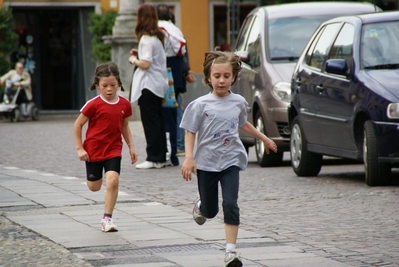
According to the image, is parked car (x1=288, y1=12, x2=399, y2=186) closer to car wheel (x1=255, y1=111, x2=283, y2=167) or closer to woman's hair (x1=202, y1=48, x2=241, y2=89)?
car wheel (x1=255, y1=111, x2=283, y2=167)

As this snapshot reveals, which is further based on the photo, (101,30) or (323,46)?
(101,30)

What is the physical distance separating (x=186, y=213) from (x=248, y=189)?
1995 mm

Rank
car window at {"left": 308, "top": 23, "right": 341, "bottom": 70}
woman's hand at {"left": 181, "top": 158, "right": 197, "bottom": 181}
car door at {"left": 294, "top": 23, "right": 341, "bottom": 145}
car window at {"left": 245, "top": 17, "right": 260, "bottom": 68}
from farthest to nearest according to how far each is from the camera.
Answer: car window at {"left": 245, "top": 17, "right": 260, "bottom": 68} → car window at {"left": 308, "top": 23, "right": 341, "bottom": 70} → car door at {"left": 294, "top": 23, "right": 341, "bottom": 145} → woman's hand at {"left": 181, "top": 158, "right": 197, "bottom": 181}

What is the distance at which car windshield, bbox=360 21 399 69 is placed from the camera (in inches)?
394

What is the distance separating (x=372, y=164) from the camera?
955 cm

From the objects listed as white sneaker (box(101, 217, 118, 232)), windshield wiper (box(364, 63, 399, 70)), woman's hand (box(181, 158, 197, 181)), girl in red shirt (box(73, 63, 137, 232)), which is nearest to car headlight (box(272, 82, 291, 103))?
windshield wiper (box(364, 63, 399, 70))

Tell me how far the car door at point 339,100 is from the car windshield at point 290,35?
2.30m

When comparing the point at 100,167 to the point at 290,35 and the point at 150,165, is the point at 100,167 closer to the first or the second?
the point at 150,165

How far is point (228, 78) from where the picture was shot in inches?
236

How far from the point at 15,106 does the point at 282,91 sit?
14550 mm

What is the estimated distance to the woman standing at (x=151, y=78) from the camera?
12016 mm

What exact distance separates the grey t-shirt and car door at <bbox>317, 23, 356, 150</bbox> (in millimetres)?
3968

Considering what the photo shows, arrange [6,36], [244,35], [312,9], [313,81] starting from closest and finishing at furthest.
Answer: [313,81], [312,9], [244,35], [6,36]

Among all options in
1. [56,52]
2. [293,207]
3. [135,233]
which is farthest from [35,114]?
[135,233]
